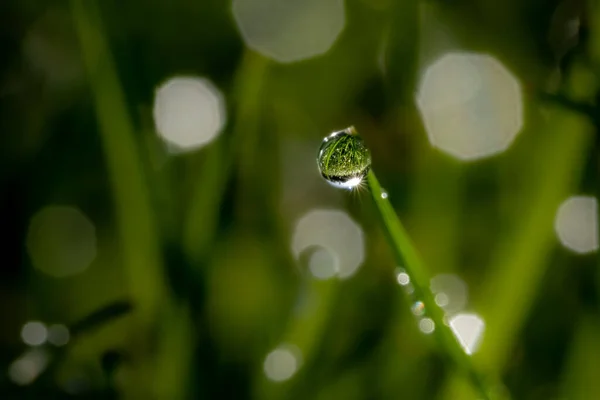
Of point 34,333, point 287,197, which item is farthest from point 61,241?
point 287,197

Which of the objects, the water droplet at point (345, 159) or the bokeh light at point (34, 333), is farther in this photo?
the bokeh light at point (34, 333)

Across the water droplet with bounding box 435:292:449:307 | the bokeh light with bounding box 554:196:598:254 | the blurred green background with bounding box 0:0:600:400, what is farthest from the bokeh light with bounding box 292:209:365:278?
the bokeh light with bounding box 554:196:598:254

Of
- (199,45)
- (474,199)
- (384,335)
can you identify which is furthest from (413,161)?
(199,45)

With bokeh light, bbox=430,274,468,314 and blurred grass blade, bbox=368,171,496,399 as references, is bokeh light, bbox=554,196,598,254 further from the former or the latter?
blurred grass blade, bbox=368,171,496,399

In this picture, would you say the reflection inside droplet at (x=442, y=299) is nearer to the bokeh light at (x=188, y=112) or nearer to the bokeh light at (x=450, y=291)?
the bokeh light at (x=450, y=291)

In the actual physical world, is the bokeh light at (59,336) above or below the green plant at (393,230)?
above

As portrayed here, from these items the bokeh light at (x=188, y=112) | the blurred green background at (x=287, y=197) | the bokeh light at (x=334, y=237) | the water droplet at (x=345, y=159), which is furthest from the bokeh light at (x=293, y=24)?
the water droplet at (x=345, y=159)

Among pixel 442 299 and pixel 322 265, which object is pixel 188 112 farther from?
pixel 442 299
